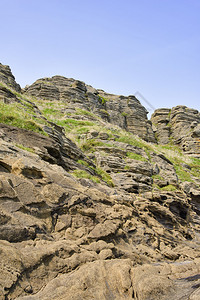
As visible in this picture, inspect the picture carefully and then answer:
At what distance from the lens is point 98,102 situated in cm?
6097

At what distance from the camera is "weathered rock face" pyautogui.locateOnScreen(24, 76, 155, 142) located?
5352 cm

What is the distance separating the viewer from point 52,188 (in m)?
8.41

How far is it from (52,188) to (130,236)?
14.3 ft

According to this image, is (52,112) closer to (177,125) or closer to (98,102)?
(98,102)

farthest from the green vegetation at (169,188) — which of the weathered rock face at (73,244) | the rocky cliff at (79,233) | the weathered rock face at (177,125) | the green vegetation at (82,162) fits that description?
the weathered rock face at (177,125)

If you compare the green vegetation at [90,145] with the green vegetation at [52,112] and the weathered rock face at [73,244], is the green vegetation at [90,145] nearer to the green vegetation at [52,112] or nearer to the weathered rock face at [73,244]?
the weathered rock face at [73,244]

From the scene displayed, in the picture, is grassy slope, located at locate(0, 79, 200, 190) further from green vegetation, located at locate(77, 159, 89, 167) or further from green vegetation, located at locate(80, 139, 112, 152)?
green vegetation, located at locate(77, 159, 89, 167)

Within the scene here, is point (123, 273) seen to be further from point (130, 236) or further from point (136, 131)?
point (136, 131)

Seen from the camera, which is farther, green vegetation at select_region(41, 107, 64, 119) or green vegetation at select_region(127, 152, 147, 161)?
green vegetation at select_region(41, 107, 64, 119)

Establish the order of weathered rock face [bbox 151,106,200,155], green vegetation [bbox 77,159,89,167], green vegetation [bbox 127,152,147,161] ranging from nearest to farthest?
green vegetation [bbox 77,159,89,167]
green vegetation [bbox 127,152,147,161]
weathered rock face [bbox 151,106,200,155]

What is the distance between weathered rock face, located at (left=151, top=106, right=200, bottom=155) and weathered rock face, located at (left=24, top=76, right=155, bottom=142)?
15.2ft

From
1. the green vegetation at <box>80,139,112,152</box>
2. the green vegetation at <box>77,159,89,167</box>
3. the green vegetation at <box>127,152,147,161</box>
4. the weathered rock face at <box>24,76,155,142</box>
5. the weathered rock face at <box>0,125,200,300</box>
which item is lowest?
the weathered rock face at <box>0,125,200,300</box>

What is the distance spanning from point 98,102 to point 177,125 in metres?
23.6

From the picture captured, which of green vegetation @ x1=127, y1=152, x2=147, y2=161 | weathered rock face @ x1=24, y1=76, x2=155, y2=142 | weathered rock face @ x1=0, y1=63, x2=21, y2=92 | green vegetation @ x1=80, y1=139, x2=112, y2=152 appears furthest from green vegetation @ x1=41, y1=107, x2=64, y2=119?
green vegetation @ x1=127, y1=152, x2=147, y2=161
